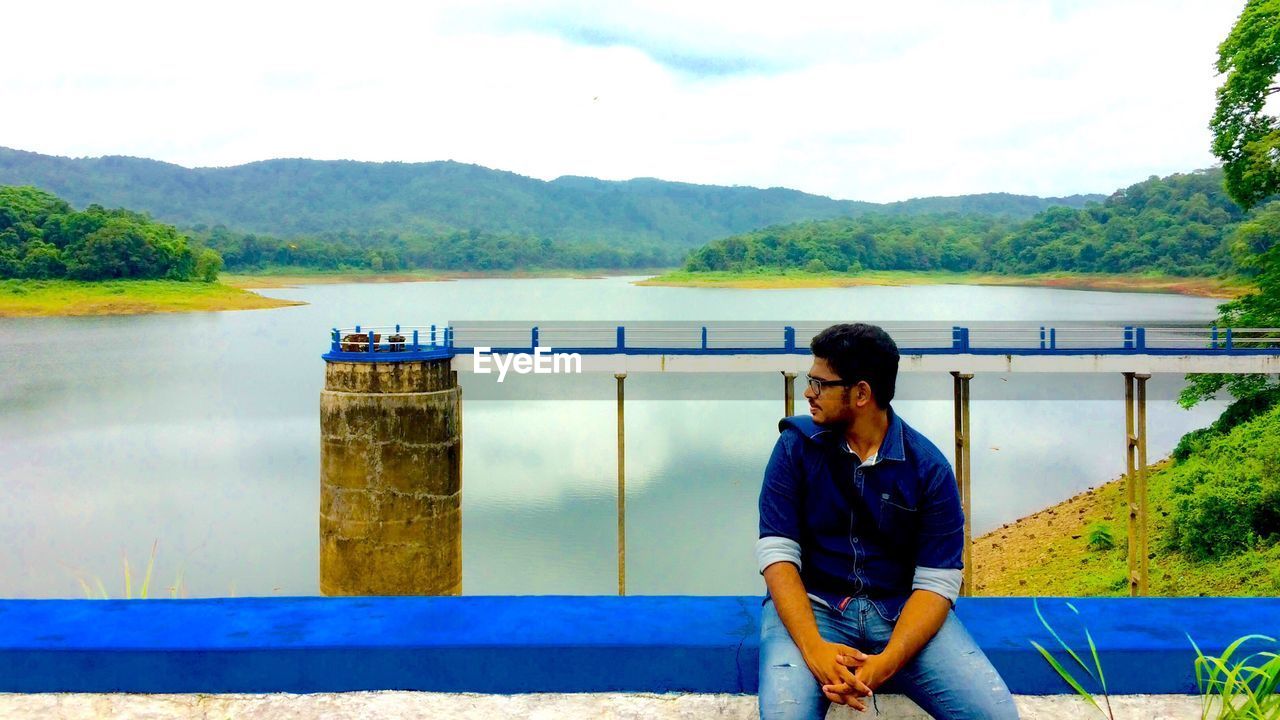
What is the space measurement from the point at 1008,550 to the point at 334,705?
24549 millimetres

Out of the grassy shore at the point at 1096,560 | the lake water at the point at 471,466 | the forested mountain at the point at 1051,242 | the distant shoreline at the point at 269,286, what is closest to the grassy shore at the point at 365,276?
the distant shoreline at the point at 269,286

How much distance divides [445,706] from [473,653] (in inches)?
7.4

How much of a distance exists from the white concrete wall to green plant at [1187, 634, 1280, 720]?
8 cm

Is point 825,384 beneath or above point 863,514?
above

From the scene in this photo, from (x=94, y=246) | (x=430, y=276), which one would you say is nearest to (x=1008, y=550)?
(x=94, y=246)

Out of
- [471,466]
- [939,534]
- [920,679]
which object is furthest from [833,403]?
[471,466]

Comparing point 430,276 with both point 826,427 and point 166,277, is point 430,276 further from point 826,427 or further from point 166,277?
point 826,427

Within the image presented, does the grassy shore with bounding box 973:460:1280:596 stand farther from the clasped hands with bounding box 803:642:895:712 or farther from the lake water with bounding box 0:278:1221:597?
the clasped hands with bounding box 803:642:895:712

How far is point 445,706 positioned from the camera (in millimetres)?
3350

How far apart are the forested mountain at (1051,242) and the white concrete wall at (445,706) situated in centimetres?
9241

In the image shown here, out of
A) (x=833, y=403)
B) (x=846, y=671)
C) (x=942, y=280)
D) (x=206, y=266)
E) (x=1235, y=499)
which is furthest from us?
(x=942, y=280)

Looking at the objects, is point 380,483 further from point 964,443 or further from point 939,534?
point 939,534

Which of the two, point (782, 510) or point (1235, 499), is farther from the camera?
point (1235, 499)

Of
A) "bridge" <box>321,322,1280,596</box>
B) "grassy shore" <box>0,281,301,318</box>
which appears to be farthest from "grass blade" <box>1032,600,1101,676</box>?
"grassy shore" <box>0,281,301,318</box>
